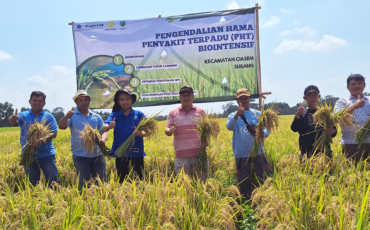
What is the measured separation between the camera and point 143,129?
3688mm

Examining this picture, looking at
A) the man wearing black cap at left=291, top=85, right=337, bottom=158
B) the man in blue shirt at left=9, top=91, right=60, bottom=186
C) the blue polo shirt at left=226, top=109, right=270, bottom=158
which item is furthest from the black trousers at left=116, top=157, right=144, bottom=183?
the man wearing black cap at left=291, top=85, right=337, bottom=158

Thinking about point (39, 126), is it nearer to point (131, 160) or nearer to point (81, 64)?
point (131, 160)

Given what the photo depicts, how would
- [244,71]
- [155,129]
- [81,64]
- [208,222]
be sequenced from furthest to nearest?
[81,64], [244,71], [155,129], [208,222]

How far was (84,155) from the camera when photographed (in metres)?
3.68

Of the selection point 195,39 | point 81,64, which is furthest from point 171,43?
point 81,64

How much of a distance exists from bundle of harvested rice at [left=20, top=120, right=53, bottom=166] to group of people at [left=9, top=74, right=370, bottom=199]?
55 mm

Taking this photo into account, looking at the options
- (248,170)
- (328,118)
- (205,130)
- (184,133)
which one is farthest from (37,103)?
(328,118)

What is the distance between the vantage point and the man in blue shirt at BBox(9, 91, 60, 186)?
12.6 feet

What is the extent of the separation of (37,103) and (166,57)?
3.63m

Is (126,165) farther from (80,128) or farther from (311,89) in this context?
(311,89)

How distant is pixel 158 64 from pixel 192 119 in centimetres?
352

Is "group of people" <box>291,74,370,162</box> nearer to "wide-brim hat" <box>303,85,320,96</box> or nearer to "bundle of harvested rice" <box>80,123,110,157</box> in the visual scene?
"wide-brim hat" <box>303,85,320,96</box>

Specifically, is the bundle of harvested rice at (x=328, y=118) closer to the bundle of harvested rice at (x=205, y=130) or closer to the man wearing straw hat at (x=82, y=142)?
the bundle of harvested rice at (x=205, y=130)

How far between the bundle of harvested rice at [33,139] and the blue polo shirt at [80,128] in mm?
374
